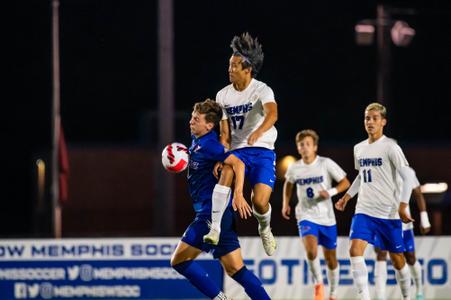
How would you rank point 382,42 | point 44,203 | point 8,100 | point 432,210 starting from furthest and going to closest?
point 8,100 → point 44,203 → point 432,210 → point 382,42

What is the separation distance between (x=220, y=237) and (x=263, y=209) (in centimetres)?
62

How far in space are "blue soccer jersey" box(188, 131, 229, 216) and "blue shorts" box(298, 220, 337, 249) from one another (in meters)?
3.76

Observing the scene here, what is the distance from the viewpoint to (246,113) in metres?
10.1

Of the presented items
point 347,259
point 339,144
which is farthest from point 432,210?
point 347,259

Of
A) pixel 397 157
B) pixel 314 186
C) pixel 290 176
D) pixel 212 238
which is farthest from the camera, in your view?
pixel 290 176

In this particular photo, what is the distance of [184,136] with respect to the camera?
44562 millimetres

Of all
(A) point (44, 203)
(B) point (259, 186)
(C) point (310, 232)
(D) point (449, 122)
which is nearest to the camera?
(B) point (259, 186)

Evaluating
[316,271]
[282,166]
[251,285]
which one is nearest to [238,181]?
[251,285]

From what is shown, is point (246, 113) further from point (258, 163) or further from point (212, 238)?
point (212, 238)

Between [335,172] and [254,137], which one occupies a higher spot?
[254,137]

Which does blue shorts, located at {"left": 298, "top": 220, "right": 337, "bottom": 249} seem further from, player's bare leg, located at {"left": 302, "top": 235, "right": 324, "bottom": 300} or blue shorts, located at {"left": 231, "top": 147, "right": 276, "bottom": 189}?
blue shorts, located at {"left": 231, "top": 147, "right": 276, "bottom": 189}

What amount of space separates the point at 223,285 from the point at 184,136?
29821mm

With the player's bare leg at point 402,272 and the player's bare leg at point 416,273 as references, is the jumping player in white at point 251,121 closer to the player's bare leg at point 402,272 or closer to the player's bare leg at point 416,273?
the player's bare leg at point 402,272

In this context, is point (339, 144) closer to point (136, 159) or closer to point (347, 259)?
point (136, 159)
